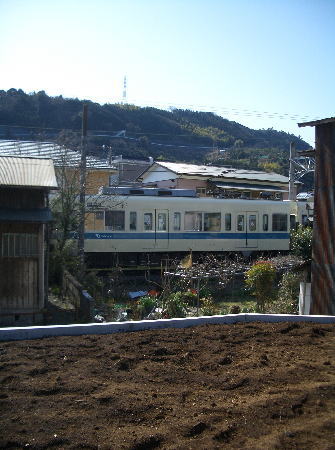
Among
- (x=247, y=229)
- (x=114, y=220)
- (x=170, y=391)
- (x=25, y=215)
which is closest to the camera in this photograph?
(x=170, y=391)

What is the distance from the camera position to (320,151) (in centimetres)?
905

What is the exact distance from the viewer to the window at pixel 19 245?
1009 centimetres

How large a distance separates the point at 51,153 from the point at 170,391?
16.3 meters

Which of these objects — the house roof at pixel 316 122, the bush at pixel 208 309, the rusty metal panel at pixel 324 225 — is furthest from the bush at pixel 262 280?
the house roof at pixel 316 122

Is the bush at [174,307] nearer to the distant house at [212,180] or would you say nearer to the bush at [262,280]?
the bush at [262,280]

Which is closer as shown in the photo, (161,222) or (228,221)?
(161,222)

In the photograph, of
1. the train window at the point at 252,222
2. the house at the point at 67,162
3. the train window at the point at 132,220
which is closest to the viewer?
the house at the point at 67,162

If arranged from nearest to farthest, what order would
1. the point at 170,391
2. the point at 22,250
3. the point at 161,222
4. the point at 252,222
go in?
the point at 170,391, the point at 22,250, the point at 161,222, the point at 252,222

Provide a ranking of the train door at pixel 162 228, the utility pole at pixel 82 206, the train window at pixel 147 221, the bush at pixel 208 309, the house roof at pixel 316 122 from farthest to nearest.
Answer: the train door at pixel 162 228 < the train window at pixel 147 221 < the utility pole at pixel 82 206 < the bush at pixel 208 309 < the house roof at pixel 316 122

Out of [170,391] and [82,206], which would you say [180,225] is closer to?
[82,206]

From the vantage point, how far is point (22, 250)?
401 inches

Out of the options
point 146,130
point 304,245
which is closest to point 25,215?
point 304,245

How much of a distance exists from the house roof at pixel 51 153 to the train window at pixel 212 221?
4.84m

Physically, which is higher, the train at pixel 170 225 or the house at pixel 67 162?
the house at pixel 67 162
